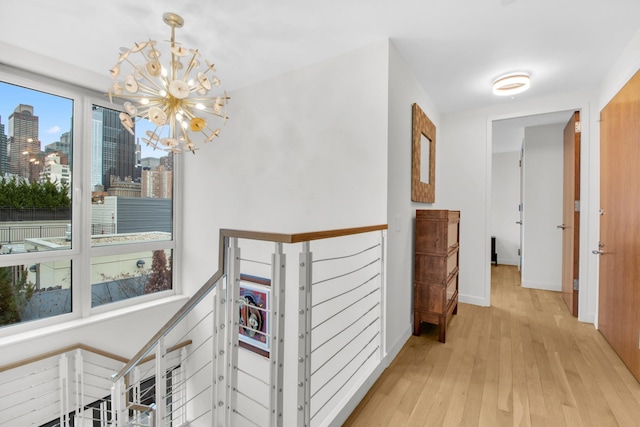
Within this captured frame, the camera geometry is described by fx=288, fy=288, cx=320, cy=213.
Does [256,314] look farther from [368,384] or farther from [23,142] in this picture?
[23,142]

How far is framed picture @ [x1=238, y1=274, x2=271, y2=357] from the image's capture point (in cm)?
305

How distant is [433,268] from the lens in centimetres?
256

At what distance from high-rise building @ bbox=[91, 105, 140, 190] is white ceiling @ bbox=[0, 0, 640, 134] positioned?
493mm

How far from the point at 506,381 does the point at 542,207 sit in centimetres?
326

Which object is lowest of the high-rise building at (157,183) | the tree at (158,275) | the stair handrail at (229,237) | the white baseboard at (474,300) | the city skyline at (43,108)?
the white baseboard at (474,300)

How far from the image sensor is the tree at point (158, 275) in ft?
11.6

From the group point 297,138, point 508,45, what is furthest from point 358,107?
point 508,45

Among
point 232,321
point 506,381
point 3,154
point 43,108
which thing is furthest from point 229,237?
point 43,108

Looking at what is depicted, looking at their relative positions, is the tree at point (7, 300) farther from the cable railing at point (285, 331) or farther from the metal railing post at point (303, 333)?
the metal railing post at point (303, 333)

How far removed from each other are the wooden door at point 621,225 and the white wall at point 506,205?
3.53m

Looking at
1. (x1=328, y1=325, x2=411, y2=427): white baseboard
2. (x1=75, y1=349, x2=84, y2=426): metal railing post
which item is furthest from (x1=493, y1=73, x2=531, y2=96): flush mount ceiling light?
(x1=75, y1=349, x2=84, y2=426): metal railing post

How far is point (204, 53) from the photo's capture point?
2479 mm

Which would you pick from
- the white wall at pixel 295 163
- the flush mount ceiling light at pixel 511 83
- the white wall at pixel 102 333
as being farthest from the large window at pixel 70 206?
the flush mount ceiling light at pixel 511 83

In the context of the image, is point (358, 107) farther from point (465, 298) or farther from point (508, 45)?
point (465, 298)
